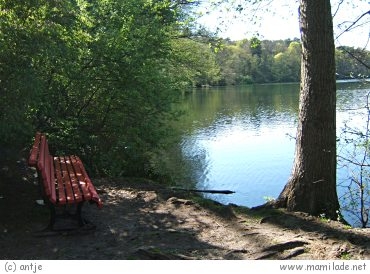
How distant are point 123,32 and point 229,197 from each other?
18.0 ft

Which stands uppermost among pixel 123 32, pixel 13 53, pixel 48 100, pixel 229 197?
pixel 123 32

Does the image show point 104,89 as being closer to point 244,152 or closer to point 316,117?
point 316,117

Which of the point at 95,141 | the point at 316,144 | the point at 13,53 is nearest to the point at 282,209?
the point at 316,144

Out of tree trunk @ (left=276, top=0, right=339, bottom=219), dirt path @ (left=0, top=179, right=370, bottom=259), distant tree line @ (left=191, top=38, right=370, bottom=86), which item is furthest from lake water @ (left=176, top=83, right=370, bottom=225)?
distant tree line @ (left=191, top=38, right=370, bottom=86)

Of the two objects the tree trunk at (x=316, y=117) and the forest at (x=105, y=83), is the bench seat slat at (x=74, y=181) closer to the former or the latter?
the forest at (x=105, y=83)

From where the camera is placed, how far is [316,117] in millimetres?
6199

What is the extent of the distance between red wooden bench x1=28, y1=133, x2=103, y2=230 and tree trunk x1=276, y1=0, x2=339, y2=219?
3008 millimetres

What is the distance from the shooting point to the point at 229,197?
1240 cm

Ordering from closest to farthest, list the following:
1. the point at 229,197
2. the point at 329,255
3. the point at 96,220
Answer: the point at 329,255
the point at 96,220
the point at 229,197

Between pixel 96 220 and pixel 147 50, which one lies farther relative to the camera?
pixel 147 50

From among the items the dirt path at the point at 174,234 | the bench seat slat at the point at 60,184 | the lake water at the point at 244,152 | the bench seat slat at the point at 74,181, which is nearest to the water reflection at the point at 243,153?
the lake water at the point at 244,152

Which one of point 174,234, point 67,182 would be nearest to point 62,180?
point 67,182

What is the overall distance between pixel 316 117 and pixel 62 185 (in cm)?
370

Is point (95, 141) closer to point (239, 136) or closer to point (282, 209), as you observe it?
point (282, 209)
